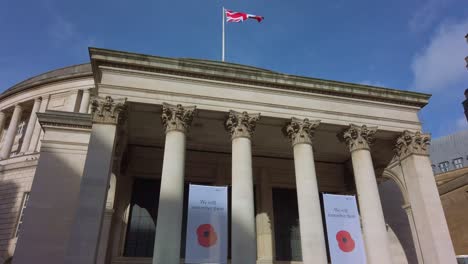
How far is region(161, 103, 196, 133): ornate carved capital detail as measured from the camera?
1524cm

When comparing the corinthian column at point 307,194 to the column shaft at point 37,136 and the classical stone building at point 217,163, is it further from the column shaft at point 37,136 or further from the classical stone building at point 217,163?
the column shaft at point 37,136

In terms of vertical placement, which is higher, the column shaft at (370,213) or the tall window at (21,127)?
the tall window at (21,127)

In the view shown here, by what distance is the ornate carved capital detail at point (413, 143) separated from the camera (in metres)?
17.8

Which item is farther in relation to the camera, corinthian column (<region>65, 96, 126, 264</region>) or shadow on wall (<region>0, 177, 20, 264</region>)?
shadow on wall (<region>0, 177, 20, 264</region>)

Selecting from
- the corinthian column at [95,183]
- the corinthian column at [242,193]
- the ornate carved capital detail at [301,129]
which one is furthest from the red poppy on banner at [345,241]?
the corinthian column at [95,183]

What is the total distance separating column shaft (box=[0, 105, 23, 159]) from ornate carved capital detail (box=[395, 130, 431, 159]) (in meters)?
29.9

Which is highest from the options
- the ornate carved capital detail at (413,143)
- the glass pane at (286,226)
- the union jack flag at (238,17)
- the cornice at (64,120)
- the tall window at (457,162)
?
the tall window at (457,162)

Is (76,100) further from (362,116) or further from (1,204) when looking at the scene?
(362,116)

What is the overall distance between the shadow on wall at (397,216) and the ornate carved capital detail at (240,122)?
13.2 meters

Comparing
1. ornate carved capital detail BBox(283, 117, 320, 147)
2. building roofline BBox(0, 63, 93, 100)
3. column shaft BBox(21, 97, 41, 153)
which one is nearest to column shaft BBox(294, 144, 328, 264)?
ornate carved capital detail BBox(283, 117, 320, 147)

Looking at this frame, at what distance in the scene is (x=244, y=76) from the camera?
670 inches

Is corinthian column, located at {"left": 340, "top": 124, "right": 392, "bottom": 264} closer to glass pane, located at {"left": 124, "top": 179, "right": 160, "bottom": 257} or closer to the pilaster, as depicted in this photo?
glass pane, located at {"left": 124, "top": 179, "right": 160, "bottom": 257}

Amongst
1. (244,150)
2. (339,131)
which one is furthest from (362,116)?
(244,150)

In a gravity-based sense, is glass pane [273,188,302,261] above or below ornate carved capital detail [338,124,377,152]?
below
